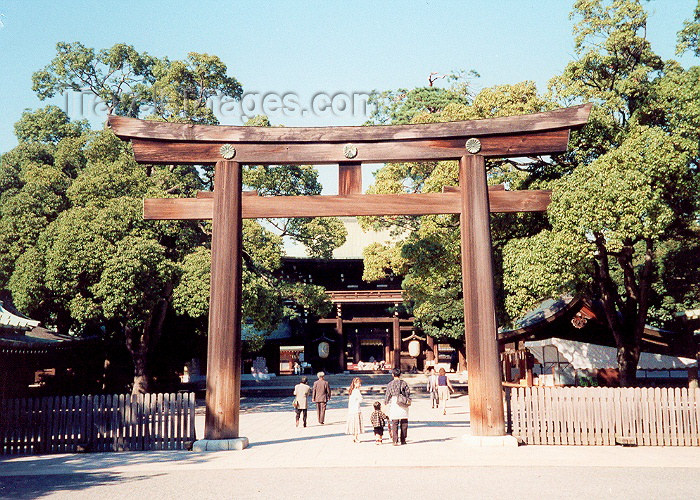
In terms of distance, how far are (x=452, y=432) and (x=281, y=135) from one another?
691 centimetres

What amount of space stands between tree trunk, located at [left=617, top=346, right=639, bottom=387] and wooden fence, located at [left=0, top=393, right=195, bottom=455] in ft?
36.8

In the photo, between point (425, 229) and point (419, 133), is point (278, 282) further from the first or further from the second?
point (419, 133)

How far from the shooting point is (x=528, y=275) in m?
12.4

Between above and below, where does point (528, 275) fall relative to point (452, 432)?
above

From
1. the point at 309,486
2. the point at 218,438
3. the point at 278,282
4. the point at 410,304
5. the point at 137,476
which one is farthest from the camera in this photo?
the point at 410,304

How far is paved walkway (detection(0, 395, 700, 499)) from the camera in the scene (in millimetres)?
7164

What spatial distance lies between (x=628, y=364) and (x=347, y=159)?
10.0 meters

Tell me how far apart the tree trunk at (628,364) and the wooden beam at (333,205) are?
7.13 metres

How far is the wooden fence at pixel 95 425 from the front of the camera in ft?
35.0

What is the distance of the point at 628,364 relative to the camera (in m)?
15.8

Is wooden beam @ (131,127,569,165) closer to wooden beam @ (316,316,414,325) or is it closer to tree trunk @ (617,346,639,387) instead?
tree trunk @ (617,346,639,387)

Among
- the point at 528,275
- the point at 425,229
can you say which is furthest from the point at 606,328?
the point at 528,275

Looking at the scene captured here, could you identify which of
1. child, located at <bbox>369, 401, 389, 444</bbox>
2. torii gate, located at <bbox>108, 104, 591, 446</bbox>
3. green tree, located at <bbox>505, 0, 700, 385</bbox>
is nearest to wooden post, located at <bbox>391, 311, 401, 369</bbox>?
green tree, located at <bbox>505, 0, 700, 385</bbox>

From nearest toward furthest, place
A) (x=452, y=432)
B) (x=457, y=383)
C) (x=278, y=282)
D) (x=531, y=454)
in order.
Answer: (x=531, y=454)
(x=452, y=432)
(x=278, y=282)
(x=457, y=383)
